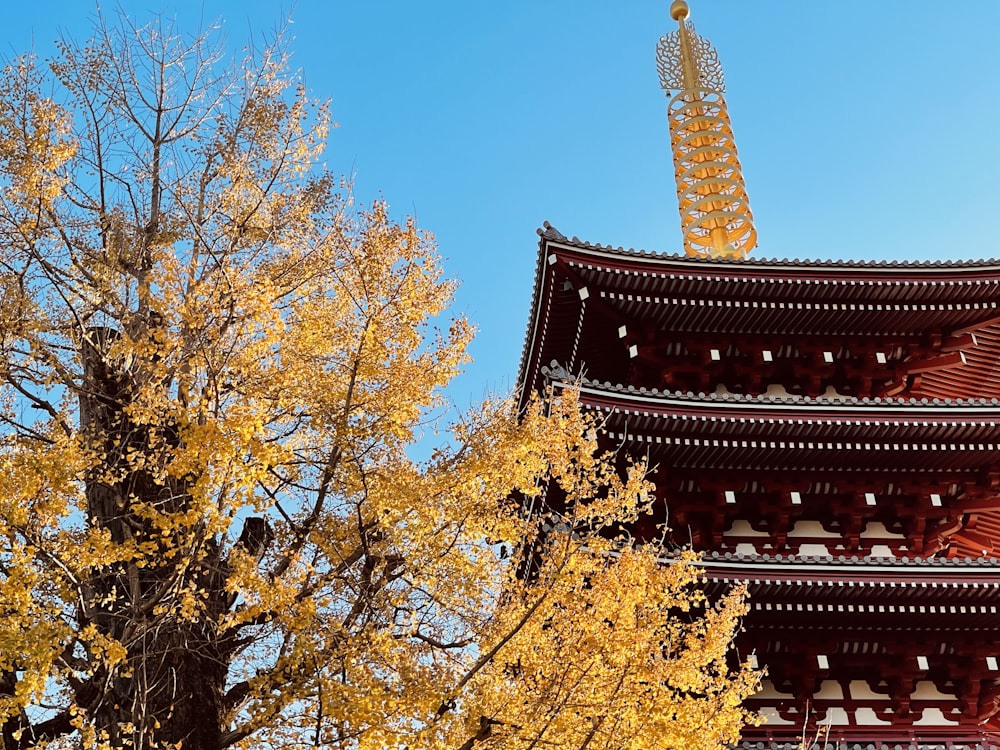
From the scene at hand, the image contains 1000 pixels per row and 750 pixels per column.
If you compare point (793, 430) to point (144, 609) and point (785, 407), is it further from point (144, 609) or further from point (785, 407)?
point (144, 609)

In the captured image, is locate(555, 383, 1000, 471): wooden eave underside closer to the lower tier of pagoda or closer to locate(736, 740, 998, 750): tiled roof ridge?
the lower tier of pagoda

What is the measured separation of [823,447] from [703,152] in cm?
1006

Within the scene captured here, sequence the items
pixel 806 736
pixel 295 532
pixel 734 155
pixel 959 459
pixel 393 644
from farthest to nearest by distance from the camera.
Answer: pixel 734 155 → pixel 959 459 → pixel 806 736 → pixel 295 532 → pixel 393 644

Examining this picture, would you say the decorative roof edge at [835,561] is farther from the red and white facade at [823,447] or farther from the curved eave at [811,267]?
Answer: the curved eave at [811,267]

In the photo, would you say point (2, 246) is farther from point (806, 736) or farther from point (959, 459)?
point (959, 459)

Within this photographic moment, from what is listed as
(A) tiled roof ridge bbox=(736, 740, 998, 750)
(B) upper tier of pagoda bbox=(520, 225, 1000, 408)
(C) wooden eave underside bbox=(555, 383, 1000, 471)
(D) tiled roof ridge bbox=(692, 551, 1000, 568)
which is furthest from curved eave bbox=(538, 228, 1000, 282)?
(A) tiled roof ridge bbox=(736, 740, 998, 750)

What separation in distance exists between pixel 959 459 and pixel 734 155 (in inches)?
392

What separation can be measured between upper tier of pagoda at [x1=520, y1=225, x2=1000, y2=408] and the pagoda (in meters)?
0.04

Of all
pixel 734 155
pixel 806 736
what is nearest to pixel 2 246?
pixel 806 736

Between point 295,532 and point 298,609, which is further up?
point 295,532

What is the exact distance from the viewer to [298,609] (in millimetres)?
6965

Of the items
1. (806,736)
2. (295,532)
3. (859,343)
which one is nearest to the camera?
(295,532)

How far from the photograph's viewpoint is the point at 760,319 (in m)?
15.9

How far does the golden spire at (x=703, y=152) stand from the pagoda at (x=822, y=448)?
4578 mm
